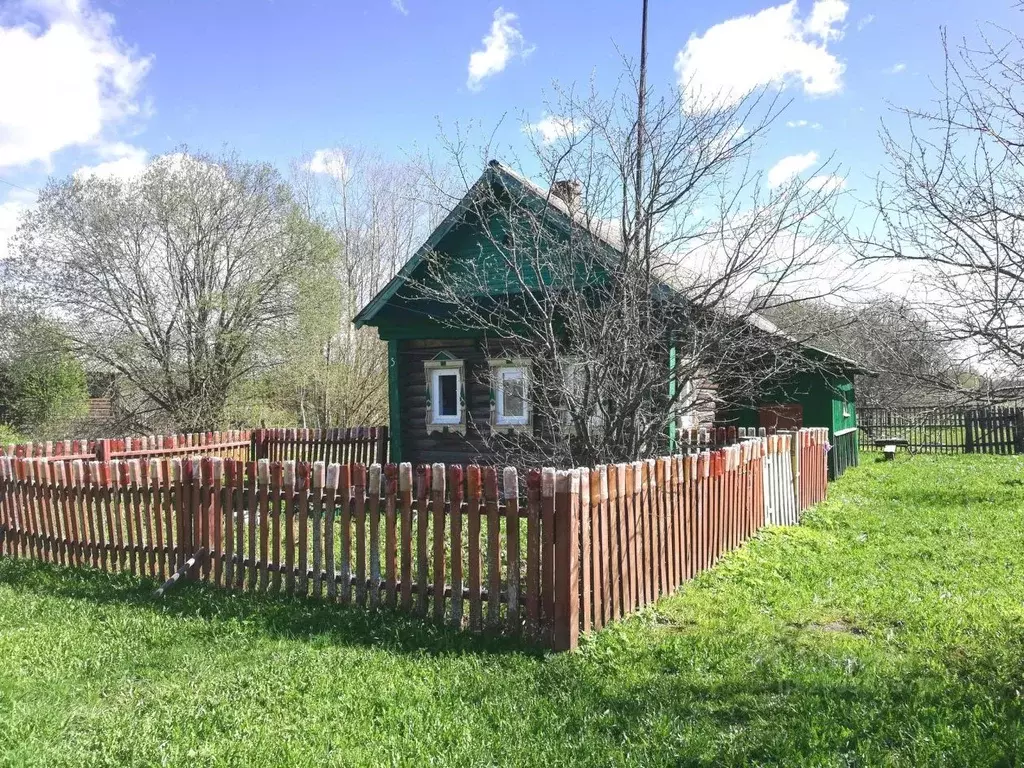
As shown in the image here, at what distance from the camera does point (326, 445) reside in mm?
16469

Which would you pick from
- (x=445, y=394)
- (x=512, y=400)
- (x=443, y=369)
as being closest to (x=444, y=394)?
(x=445, y=394)

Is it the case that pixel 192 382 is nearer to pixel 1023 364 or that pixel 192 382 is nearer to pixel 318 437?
pixel 318 437

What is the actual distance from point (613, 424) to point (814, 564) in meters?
2.65

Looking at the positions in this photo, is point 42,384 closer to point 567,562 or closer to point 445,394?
point 445,394

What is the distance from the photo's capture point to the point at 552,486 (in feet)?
17.4

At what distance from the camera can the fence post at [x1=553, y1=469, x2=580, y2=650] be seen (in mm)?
5164

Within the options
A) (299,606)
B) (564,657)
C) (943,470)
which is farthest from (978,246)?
(943,470)

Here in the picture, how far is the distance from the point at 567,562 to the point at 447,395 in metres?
8.63

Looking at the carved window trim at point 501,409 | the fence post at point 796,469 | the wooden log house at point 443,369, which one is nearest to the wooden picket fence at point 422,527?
the fence post at point 796,469

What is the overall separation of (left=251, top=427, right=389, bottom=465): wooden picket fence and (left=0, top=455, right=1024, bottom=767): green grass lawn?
8803mm

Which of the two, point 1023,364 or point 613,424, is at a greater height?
point 1023,364

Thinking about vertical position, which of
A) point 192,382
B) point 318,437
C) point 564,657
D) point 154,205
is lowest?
point 564,657

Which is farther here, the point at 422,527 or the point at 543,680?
the point at 422,527

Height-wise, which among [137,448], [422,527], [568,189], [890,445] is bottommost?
[890,445]
